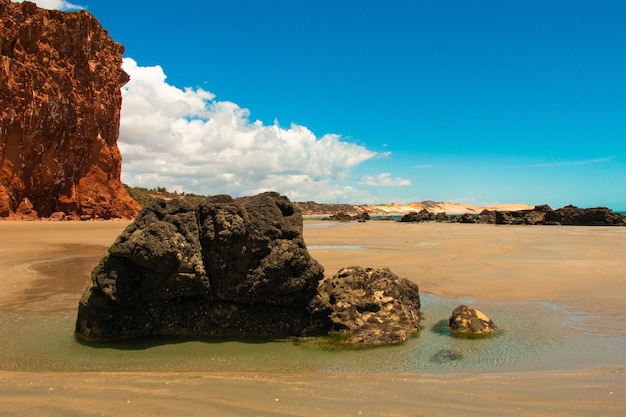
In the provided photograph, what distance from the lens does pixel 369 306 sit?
22.6 ft

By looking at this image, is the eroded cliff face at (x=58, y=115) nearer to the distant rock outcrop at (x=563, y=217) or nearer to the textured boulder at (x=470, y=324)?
the textured boulder at (x=470, y=324)

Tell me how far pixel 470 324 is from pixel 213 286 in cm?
395

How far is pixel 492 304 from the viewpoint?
26.7 feet

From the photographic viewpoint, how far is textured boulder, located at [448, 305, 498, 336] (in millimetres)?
6293

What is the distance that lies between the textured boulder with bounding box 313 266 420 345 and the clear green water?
1.21 ft

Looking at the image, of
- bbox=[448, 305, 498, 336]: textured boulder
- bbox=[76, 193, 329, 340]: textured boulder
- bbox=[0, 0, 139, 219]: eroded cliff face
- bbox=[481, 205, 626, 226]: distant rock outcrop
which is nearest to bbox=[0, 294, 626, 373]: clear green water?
bbox=[448, 305, 498, 336]: textured boulder

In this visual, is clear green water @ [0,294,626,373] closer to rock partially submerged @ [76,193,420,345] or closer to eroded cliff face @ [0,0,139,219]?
rock partially submerged @ [76,193,420,345]

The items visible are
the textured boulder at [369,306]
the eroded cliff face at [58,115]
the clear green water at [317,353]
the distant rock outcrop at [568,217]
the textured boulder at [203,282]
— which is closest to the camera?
the clear green water at [317,353]

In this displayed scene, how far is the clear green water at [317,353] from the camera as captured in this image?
499 cm

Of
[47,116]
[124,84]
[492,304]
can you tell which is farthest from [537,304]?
[124,84]

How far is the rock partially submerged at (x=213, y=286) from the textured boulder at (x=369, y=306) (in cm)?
2

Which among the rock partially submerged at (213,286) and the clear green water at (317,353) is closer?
the clear green water at (317,353)

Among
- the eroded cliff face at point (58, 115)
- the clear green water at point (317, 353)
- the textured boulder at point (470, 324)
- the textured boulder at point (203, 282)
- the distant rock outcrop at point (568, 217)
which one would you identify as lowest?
the clear green water at point (317, 353)

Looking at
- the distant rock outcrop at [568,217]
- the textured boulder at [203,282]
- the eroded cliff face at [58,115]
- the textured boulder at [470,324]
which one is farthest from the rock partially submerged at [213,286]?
the distant rock outcrop at [568,217]
